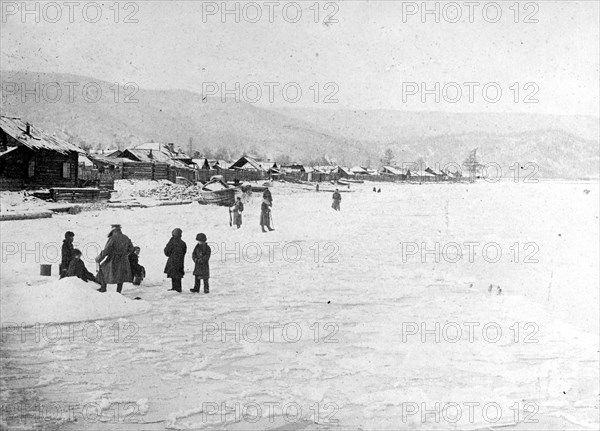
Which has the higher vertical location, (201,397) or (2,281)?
(2,281)

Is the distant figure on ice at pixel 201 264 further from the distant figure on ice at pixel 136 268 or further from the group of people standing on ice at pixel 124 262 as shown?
the distant figure on ice at pixel 136 268

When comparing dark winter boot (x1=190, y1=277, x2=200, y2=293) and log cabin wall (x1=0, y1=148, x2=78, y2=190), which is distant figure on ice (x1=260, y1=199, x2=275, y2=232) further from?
log cabin wall (x1=0, y1=148, x2=78, y2=190)

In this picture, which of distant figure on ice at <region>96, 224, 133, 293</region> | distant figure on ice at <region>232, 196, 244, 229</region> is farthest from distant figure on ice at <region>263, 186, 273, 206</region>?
distant figure on ice at <region>96, 224, 133, 293</region>

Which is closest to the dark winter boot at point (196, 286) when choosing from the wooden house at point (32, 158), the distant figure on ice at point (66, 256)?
the distant figure on ice at point (66, 256)

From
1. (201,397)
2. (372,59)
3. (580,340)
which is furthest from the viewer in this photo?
(372,59)

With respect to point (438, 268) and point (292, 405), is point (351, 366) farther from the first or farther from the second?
point (438, 268)

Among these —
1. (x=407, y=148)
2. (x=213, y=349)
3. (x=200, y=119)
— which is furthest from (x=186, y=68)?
(x=213, y=349)
